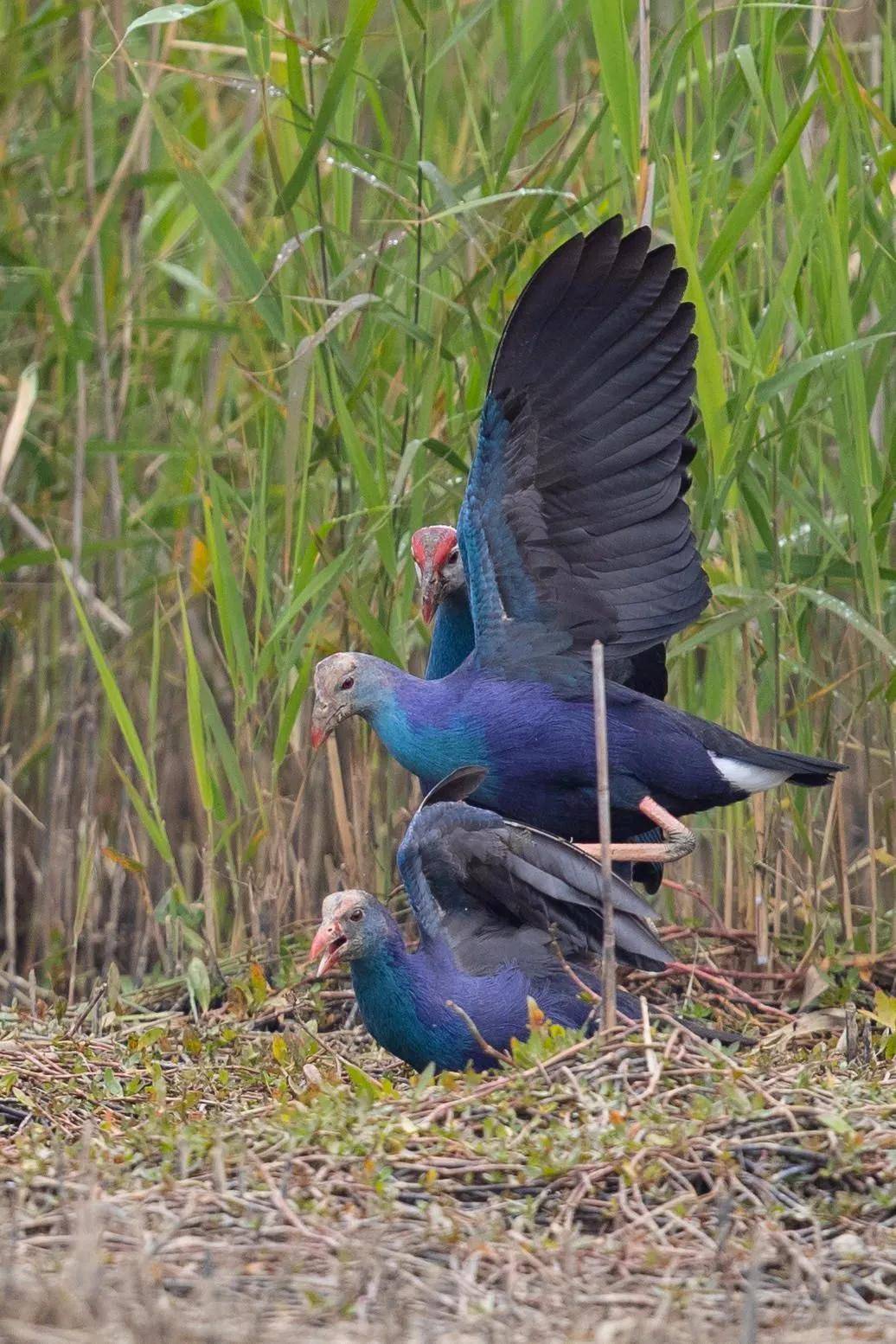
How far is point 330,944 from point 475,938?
35 centimetres

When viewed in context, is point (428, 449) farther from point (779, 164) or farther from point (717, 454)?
point (779, 164)

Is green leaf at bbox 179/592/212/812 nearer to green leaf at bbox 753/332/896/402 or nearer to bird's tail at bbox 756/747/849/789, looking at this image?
bird's tail at bbox 756/747/849/789

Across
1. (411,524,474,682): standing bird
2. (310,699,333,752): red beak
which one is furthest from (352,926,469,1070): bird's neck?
(411,524,474,682): standing bird

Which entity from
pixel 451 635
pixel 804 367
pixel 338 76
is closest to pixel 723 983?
pixel 451 635

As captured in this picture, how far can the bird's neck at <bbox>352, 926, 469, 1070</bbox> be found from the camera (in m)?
3.55

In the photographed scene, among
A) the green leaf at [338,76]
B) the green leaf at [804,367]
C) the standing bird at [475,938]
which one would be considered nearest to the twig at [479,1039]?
the standing bird at [475,938]

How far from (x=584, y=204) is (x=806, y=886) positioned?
5.13 ft

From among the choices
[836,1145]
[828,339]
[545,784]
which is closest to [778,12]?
[828,339]

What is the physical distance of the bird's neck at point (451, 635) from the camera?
450 centimetres

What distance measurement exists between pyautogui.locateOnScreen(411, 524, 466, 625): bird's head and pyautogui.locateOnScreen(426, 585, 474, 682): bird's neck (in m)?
0.06

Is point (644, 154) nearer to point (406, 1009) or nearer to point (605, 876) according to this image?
point (605, 876)

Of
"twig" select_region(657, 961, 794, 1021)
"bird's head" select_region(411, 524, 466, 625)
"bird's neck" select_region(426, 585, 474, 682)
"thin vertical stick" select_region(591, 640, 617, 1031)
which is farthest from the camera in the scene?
"bird's neck" select_region(426, 585, 474, 682)

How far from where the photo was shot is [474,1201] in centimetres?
274

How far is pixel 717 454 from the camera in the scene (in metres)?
3.97
